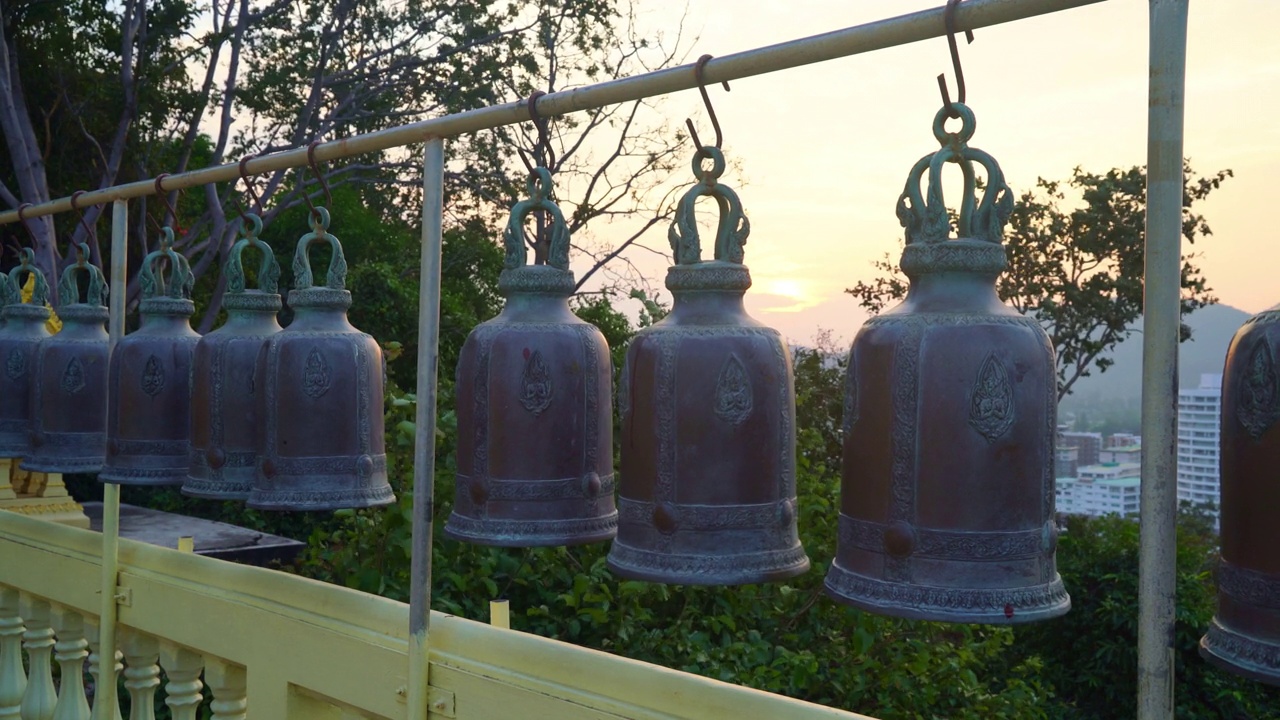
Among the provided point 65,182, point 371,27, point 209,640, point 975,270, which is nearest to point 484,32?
point 371,27

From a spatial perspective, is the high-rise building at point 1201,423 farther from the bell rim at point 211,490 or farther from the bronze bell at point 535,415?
the bell rim at point 211,490

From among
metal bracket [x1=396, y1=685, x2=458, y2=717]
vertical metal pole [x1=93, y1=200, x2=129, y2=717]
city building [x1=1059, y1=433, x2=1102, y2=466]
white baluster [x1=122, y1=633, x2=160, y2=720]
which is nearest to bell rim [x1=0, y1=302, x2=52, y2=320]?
vertical metal pole [x1=93, y1=200, x2=129, y2=717]

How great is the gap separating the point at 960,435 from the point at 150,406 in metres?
2.36

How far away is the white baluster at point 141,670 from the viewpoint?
11.1 feet

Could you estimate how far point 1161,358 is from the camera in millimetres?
1569

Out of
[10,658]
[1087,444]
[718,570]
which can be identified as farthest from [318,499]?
[1087,444]

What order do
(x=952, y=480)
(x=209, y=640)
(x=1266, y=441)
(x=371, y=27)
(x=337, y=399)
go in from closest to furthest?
(x=1266, y=441) → (x=952, y=480) → (x=337, y=399) → (x=209, y=640) → (x=371, y=27)

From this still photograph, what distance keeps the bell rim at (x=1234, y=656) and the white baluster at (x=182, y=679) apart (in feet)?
8.77

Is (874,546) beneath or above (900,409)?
beneath

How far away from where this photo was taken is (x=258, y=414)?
2801mm

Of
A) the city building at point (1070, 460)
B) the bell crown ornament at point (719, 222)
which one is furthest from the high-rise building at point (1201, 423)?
the city building at point (1070, 460)

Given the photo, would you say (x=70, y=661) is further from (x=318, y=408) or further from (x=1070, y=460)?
(x=1070, y=460)

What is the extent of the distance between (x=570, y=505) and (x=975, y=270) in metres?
0.98

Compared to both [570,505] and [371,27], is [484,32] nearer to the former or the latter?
[371,27]
